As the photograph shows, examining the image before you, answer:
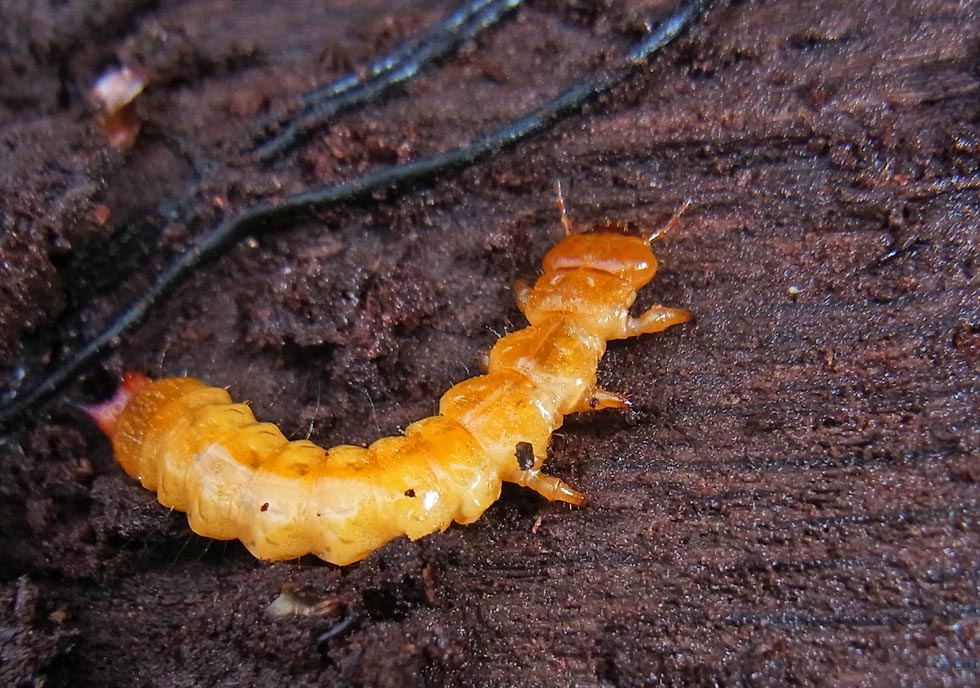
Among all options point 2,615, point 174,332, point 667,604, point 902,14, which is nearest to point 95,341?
point 174,332

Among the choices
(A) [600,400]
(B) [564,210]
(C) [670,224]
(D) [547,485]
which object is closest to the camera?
(D) [547,485]

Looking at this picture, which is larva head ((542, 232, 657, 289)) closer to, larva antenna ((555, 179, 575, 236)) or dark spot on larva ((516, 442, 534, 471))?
larva antenna ((555, 179, 575, 236))

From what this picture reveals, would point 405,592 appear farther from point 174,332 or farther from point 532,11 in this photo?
point 532,11

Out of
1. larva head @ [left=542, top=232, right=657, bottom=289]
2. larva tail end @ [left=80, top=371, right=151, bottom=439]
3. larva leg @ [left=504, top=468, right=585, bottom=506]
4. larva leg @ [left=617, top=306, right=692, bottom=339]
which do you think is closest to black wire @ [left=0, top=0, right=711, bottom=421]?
larva tail end @ [left=80, top=371, right=151, bottom=439]

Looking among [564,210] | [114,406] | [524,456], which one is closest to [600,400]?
[524,456]

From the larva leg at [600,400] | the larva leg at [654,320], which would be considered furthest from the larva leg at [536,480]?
the larva leg at [654,320]

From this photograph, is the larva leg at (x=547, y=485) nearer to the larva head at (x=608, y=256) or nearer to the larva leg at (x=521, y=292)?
the larva leg at (x=521, y=292)

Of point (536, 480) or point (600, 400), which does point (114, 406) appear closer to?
point (536, 480)
